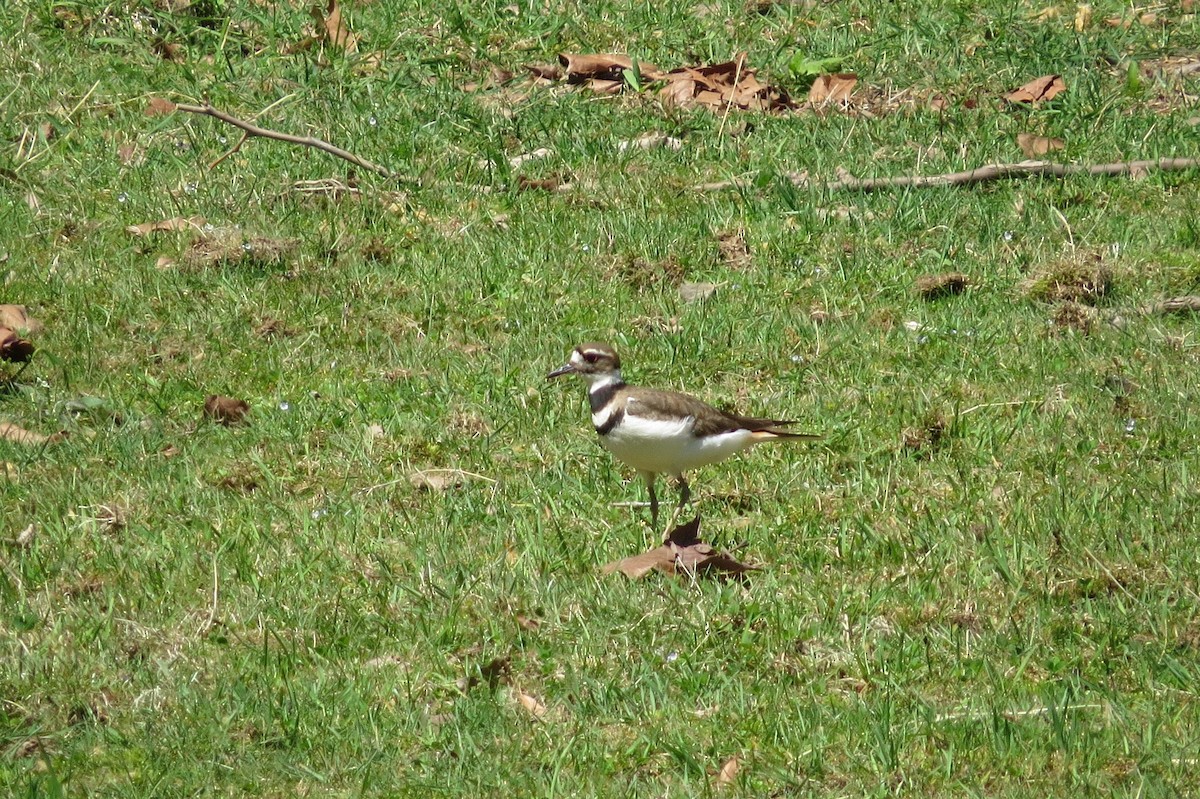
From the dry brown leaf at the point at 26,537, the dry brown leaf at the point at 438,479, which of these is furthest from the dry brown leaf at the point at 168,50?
the dry brown leaf at the point at 26,537

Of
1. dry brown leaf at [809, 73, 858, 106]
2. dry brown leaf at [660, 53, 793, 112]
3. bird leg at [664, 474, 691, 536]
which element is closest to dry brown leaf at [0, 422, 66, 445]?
bird leg at [664, 474, 691, 536]

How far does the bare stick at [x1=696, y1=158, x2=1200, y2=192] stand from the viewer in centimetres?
947

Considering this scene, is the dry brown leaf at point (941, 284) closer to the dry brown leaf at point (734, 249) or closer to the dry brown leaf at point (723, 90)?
the dry brown leaf at point (734, 249)

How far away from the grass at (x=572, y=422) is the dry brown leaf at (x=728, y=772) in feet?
0.08

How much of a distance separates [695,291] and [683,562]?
9.22ft

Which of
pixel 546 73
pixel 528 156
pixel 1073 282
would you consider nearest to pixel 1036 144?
pixel 1073 282

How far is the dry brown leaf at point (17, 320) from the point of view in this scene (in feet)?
27.1

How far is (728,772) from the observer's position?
519cm

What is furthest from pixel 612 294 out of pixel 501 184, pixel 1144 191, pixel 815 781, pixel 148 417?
pixel 815 781

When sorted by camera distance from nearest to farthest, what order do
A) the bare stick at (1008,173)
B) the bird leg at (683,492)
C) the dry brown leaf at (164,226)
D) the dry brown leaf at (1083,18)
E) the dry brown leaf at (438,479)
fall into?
the bird leg at (683,492), the dry brown leaf at (438,479), the dry brown leaf at (164,226), the bare stick at (1008,173), the dry brown leaf at (1083,18)

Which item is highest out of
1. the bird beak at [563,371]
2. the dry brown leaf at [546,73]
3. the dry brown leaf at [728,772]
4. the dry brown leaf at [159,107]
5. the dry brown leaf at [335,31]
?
Answer: the dry brown leaf at [728,772]

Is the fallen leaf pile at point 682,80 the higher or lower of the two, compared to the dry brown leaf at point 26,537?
lower

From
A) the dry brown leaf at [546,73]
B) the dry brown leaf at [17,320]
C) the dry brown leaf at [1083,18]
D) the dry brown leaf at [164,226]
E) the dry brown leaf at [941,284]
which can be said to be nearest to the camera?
the dry brown leaf at [17,320]

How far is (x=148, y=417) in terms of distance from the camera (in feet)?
25.2
